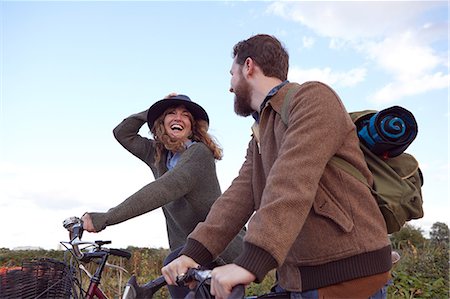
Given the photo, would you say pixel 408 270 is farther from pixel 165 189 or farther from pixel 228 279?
pixel 228 279

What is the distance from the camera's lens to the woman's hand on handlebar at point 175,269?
9.27 feet

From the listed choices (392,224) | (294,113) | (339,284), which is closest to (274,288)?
(339,284)

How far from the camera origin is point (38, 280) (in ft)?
10.5

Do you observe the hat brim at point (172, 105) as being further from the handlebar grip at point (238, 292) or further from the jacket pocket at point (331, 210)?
the handlebar grip at point (238, 292)

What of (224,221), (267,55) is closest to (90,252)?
(224,221)

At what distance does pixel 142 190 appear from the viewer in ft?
12.4

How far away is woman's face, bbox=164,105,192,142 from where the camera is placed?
4.63 metres

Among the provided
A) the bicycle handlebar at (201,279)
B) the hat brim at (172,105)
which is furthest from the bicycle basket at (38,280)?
the hat brim at (172,105)

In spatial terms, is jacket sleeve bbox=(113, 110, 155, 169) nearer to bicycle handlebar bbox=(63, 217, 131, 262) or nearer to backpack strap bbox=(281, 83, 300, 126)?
bicycle handlebar bbox=(63, 217, 131, 262)

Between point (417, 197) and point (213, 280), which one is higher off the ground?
point (417, 197)

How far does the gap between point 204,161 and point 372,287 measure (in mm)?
1910

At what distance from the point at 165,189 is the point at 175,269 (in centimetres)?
109

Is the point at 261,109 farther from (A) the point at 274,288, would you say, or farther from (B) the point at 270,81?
(A) the point at 274,288

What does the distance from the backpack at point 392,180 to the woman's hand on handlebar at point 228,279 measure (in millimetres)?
615
